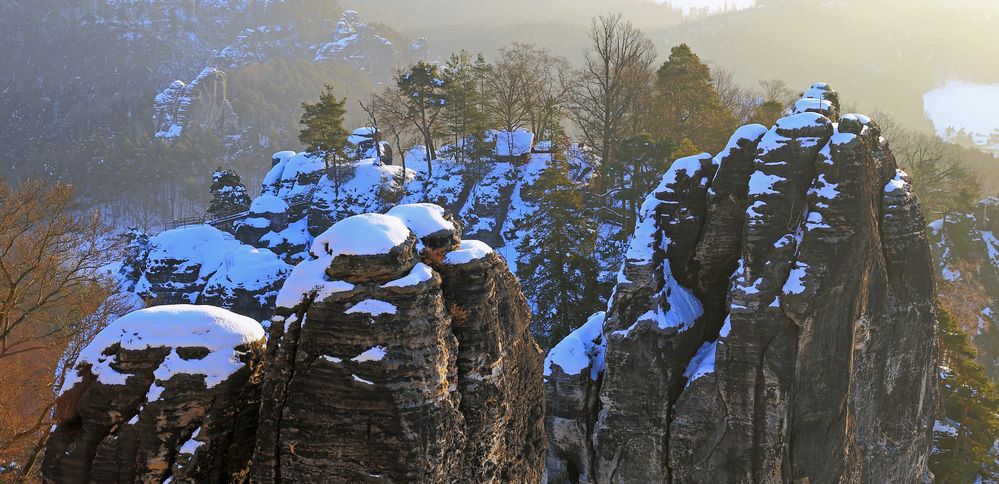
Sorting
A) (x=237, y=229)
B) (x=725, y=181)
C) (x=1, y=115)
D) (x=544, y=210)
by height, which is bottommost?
(x=1, y=115)

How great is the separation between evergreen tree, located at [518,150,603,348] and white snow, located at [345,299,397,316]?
2116 centimetres

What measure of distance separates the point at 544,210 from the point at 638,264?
Result: 12.0 metres

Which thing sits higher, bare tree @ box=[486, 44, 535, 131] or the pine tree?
the pine tree

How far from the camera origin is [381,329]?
8.12 metres

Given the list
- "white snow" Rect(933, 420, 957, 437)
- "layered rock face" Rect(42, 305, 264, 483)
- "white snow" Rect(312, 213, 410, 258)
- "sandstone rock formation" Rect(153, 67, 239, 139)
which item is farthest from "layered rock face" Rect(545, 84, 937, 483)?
"sandstone rock formation" Rect(153, 67, 239, 139)

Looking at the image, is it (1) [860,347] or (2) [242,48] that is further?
(2) [242,48]

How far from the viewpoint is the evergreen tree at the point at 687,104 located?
37156 mm

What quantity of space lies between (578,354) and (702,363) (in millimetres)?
4254

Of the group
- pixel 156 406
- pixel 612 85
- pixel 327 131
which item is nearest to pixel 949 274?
pixel 612 85

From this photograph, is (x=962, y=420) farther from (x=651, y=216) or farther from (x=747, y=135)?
(x=651, y=216)

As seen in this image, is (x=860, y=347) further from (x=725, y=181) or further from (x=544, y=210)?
(x=544, y=210)

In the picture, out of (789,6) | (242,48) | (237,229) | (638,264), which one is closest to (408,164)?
(237,229)

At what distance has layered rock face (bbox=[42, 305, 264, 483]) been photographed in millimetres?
8430

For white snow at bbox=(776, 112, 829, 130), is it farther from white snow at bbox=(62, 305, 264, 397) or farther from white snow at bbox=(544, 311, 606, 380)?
white snow at bbox=(62, 305, 264, 397)
